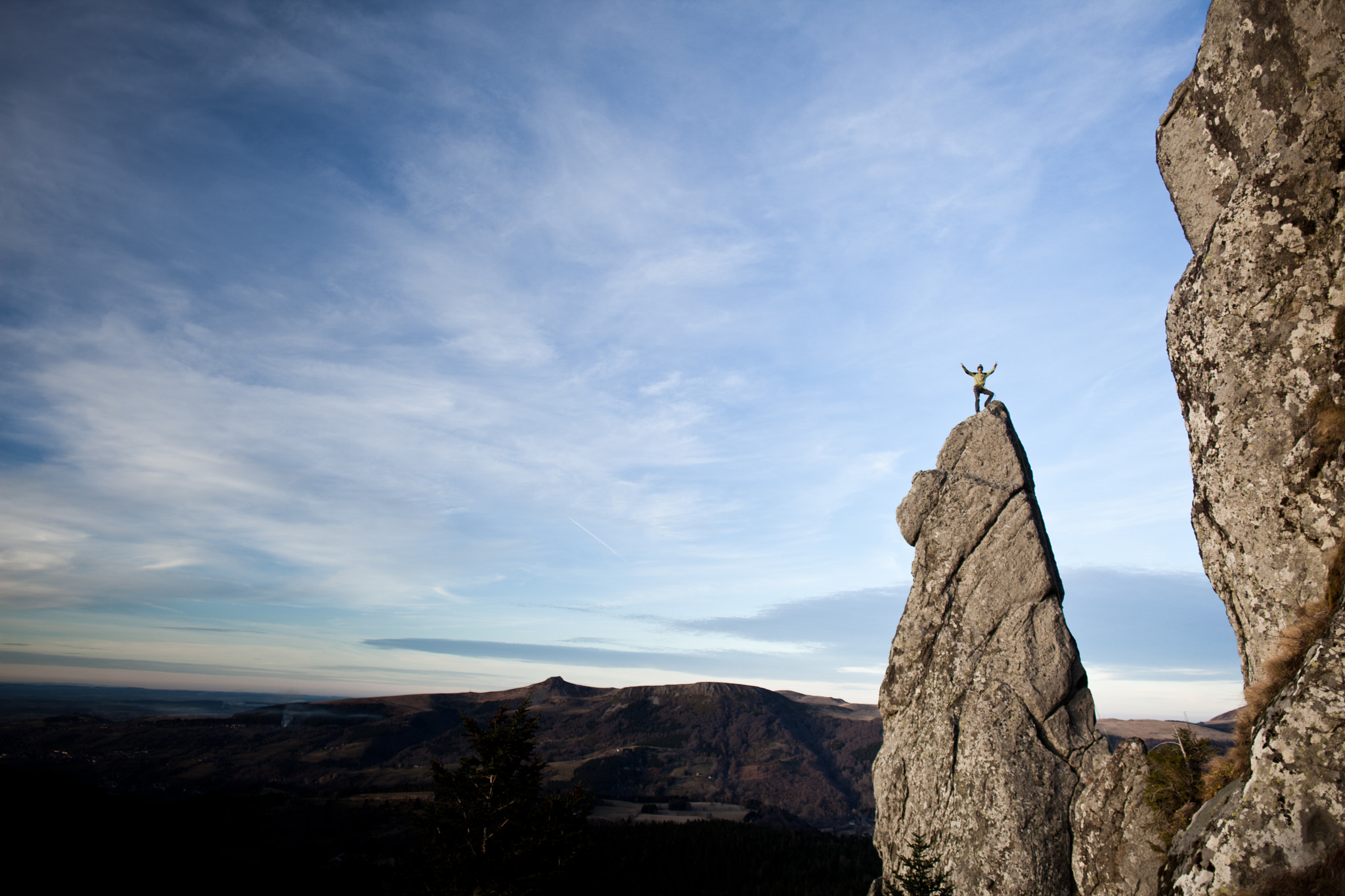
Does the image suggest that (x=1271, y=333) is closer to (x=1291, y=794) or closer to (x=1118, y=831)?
(x=1291, y=794)

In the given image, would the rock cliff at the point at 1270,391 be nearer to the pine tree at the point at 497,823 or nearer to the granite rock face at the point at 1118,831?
the granite rock face at the point at 1118,831

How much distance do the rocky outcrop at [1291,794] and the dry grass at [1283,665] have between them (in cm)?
69

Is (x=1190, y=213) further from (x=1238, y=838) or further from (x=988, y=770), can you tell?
Answer: (x=988, y=770)

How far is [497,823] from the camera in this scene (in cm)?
2742

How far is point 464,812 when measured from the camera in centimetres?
2742

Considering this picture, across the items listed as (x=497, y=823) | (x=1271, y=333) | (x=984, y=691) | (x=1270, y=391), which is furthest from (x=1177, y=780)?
(x=497, y=823)

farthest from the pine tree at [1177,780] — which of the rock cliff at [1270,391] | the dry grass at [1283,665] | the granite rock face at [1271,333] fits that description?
the dry grass at [1283,665]

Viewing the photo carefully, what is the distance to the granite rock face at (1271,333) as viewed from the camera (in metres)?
11.1

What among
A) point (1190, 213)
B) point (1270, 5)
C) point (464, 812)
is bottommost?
point (464, 812)

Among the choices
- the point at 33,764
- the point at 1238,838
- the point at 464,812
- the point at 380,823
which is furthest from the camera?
the point at 33,764

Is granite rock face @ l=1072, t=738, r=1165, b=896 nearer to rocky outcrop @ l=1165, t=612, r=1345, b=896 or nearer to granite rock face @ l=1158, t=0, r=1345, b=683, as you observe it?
granite rock face @ l=1158, t=0, r=1345, b=683

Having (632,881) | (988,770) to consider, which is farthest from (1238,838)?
(632,881)

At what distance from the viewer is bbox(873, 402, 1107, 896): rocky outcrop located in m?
23.2

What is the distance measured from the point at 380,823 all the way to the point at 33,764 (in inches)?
6441
